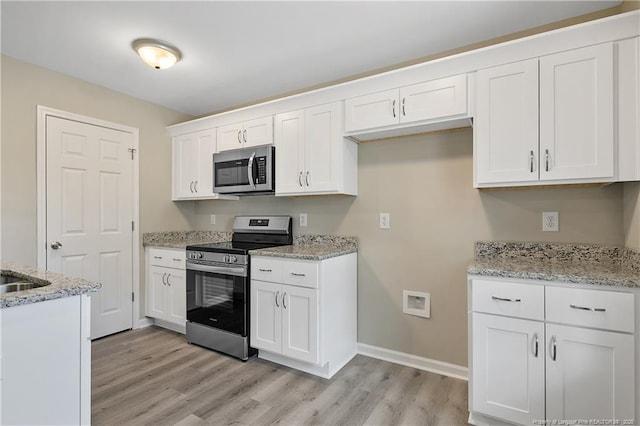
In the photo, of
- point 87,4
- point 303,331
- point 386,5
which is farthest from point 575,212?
point 87,4

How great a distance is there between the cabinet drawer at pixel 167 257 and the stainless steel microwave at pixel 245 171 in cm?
75

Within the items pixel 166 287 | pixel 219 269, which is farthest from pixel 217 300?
pixel 166 287

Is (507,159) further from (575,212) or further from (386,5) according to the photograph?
(386,5)

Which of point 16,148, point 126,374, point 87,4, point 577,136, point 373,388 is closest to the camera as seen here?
point 577,136

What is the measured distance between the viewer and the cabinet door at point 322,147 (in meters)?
2.65

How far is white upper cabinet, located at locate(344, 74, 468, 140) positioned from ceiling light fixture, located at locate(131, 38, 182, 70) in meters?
1.39

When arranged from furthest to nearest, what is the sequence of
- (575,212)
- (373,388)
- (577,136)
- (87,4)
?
(373,388) → (575,212) → (87,4) → (577,136)

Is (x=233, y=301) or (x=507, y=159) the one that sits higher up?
(x=507, y=159)

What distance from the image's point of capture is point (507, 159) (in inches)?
77.9

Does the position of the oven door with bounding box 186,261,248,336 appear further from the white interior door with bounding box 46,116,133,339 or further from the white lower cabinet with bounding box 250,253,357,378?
the white interior door with bounding box 46,116,133,339

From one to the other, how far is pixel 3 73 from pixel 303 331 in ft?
10.3

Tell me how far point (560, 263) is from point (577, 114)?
0.91 meters

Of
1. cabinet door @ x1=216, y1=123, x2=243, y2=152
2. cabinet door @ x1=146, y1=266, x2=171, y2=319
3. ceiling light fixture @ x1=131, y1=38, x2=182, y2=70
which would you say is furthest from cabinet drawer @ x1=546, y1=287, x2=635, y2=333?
cabinet door @ x1=146, y1=266, x2=171, y2=319

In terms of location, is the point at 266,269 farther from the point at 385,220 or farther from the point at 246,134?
the point at 246,134
